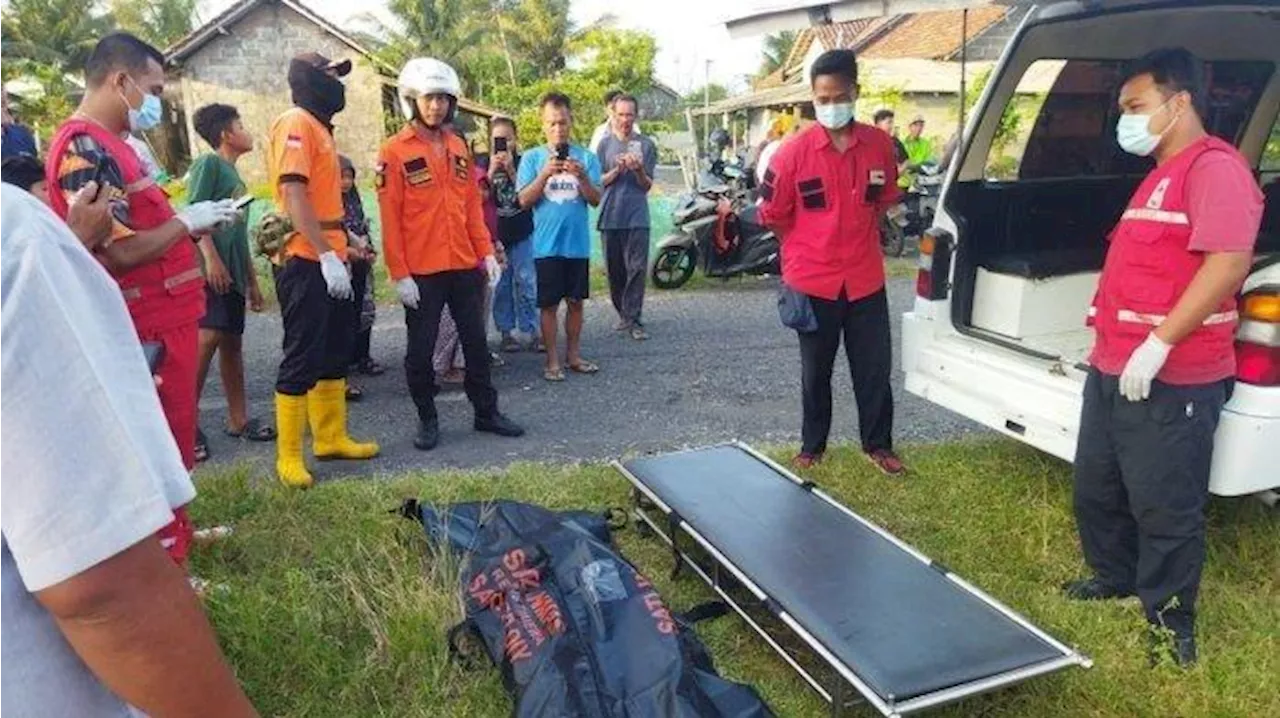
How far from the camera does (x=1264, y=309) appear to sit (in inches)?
111

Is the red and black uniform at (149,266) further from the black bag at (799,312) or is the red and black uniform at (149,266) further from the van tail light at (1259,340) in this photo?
the van tail light at (1259,340)

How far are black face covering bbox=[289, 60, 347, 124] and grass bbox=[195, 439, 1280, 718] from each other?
5.53 ft

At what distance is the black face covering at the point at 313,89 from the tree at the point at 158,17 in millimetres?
45078

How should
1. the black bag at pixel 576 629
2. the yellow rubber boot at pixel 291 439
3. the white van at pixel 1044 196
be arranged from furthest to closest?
1. the yellow rubber boot at pixel 291 439
2. the white van at pixel 1044 196
3. the black bag at pixel 576 629

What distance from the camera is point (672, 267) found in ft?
30.4

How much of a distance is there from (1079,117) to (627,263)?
11.4ft


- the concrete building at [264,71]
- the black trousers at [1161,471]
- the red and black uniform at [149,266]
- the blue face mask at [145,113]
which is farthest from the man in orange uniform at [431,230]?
the concrete building at [264,71]

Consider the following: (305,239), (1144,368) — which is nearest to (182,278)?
(305,239)

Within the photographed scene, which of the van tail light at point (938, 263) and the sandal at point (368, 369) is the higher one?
the van tail light at point (938, 263)

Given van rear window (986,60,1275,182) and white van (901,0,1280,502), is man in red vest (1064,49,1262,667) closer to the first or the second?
white van (901,0,1280,502)

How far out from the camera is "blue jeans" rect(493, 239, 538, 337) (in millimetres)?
6738

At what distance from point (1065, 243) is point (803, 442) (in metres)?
1.65

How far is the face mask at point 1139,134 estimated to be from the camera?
2.79 m

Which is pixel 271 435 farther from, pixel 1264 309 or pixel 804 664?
pixel 1264 309
